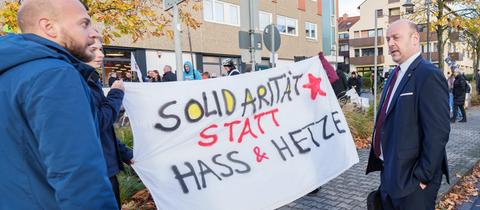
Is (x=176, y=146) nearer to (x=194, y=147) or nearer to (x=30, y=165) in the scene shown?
(x=194, y=147)

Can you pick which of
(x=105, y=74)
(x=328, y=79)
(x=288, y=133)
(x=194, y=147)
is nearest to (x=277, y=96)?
(x=288, y=133)

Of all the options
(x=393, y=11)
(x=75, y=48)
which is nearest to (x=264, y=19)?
(x=75, y=48)

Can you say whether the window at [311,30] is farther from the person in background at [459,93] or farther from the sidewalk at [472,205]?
the sidewalk at [472,205]

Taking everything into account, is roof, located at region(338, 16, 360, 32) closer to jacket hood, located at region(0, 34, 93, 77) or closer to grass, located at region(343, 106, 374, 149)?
grass, located at region(343, 106, 374, 149)

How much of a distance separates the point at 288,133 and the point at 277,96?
0.41 metres

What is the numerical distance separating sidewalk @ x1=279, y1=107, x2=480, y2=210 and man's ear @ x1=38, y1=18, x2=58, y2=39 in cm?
366

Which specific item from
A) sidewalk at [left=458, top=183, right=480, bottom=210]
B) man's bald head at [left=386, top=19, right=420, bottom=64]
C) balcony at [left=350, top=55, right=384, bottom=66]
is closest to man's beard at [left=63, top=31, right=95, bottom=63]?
man's bald head at [left=386, top=19, right=420, bottom=64]

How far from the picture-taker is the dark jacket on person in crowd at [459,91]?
39.4 feet

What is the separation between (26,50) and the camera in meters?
1.34

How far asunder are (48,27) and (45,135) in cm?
49

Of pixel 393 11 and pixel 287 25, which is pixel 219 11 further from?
pixel 393 11

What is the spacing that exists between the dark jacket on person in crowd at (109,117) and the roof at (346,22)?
7035 centimetres

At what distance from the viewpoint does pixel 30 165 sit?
1381 mm

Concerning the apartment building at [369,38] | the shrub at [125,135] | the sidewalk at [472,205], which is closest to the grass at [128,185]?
the shrub at [125,135]
